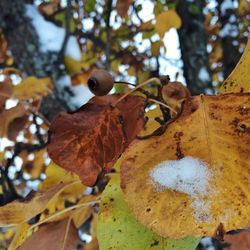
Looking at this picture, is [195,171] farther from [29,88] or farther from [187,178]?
[29,88]

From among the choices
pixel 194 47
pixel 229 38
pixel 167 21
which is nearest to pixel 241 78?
pixel 167 21

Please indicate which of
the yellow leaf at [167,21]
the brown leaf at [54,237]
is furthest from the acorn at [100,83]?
the yellow leaf at [167,21]

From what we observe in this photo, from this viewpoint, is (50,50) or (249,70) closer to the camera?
(249,70)

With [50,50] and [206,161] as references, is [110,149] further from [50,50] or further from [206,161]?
A: [50,50]

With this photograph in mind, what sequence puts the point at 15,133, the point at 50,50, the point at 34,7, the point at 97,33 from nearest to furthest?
the point at 15,133
the point at 50,50
the point at 34,7
the point at 97,33

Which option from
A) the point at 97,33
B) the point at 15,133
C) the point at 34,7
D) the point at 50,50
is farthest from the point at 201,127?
the point at 97,33

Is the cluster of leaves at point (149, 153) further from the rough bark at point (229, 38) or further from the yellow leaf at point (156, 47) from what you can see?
the rough bark at point (229, 38)
